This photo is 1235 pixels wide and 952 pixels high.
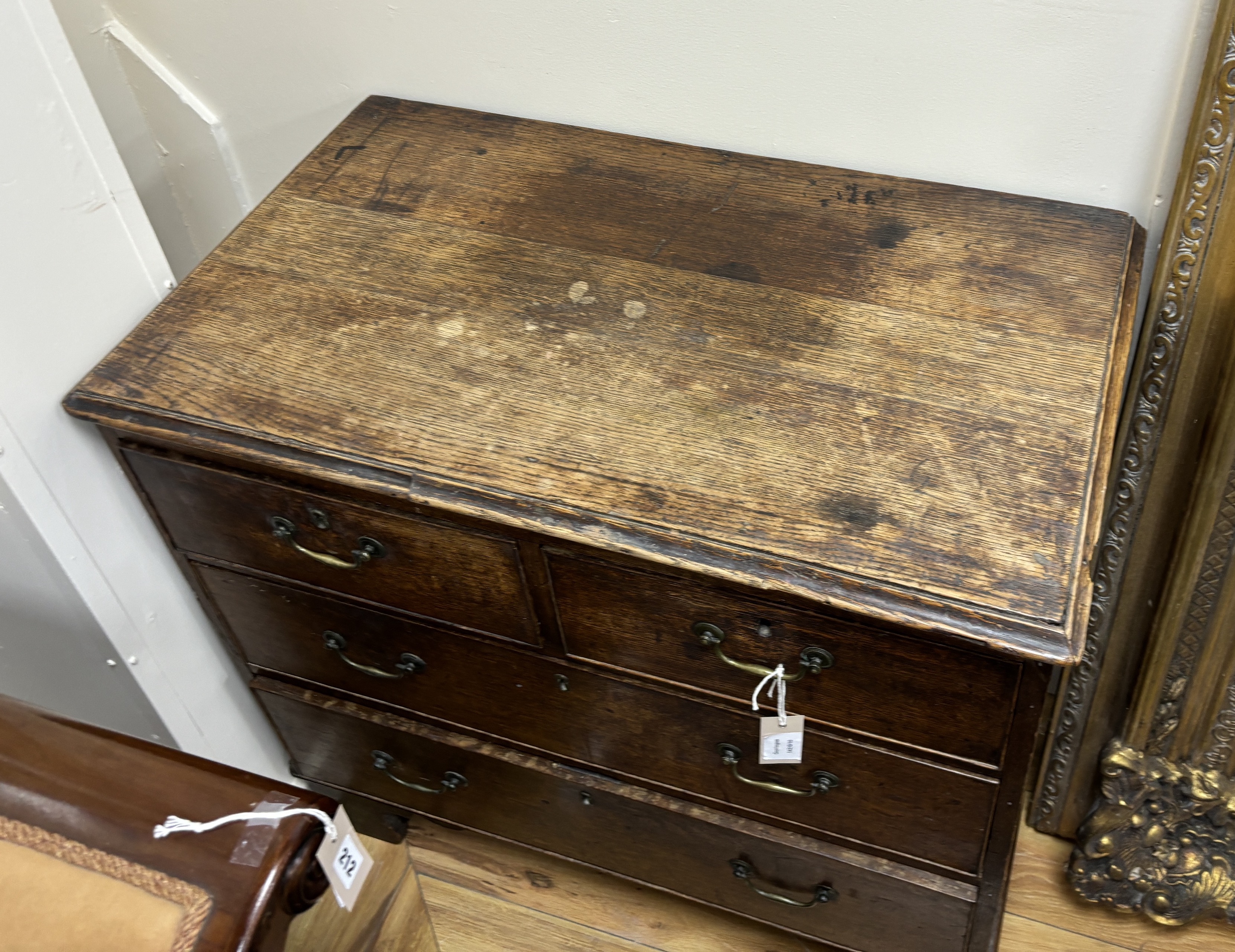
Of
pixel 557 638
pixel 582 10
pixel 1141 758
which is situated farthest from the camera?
pixel 1141 758

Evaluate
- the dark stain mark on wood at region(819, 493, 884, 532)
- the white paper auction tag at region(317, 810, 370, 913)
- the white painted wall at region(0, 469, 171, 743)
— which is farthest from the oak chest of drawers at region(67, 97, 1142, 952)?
the white paper auction tag at region(317, 810, 370, 913)

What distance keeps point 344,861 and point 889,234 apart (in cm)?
75

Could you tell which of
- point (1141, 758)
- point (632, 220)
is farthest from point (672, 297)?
point (1141, 758)

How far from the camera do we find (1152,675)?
1.23 m

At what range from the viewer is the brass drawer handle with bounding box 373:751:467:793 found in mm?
1328

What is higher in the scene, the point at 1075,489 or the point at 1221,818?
the point at 1075,489

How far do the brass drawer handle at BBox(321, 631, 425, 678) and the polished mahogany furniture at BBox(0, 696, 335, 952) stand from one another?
34 centimetres

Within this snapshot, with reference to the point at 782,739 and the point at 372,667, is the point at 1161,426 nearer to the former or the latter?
the point at 782,739

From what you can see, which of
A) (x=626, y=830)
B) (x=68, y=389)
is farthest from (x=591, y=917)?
(x=68, y=389)

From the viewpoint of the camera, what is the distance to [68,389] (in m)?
1.07

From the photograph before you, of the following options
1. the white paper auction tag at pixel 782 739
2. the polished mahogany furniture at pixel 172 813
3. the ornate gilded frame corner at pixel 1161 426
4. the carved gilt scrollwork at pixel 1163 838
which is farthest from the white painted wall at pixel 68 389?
the carved gilt scrollwork at pixel 1163 838

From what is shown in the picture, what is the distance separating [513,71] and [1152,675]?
97 cm

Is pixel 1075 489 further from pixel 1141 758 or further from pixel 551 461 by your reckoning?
pixel 1141 758

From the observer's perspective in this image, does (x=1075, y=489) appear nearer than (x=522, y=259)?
Yes
